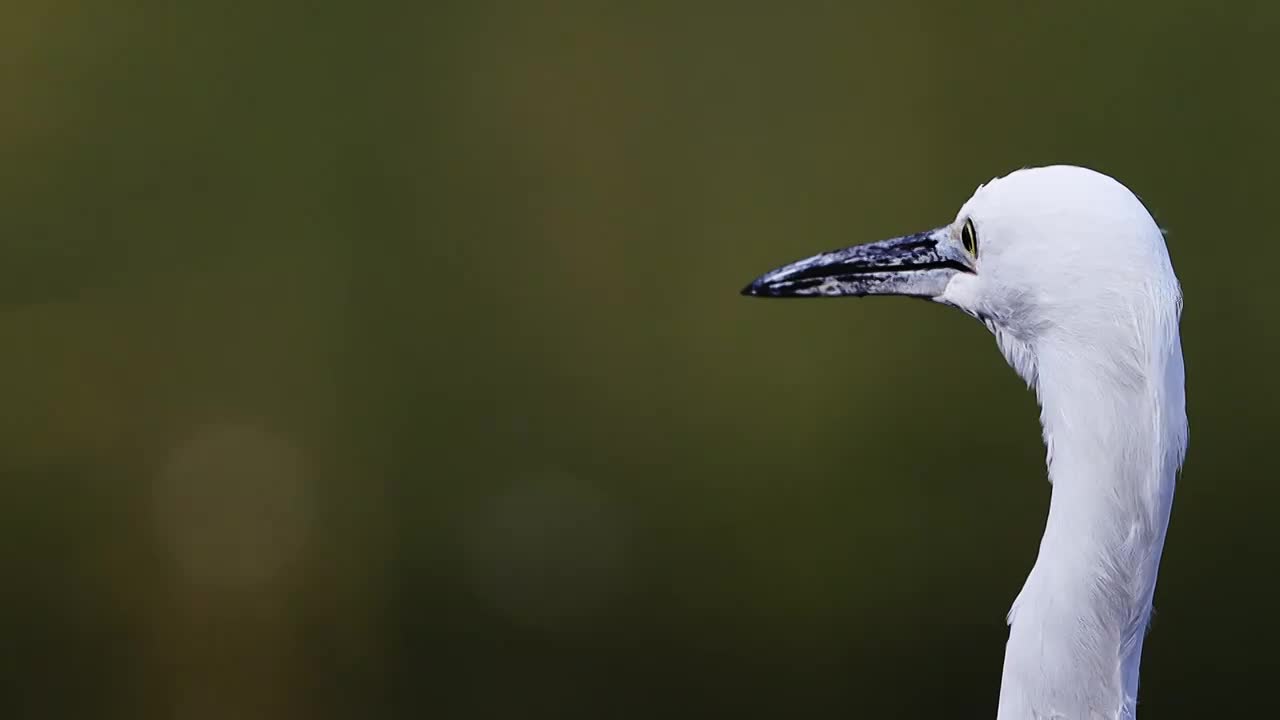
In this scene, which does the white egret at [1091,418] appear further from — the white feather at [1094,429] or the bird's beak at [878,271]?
the bird's beak at [878,271]

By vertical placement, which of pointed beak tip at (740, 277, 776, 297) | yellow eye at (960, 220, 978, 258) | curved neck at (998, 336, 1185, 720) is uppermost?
yellow eye at (960, 220, 978, 258)

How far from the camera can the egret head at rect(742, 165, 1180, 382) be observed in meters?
0.97

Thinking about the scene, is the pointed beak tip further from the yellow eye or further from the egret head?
the yellow eye

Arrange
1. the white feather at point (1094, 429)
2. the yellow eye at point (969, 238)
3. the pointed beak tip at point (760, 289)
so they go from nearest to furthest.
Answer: the white feather at point (1094, 429) < the yellow eye at point (969, 238) < the pointed beak tip at point (760, 289)

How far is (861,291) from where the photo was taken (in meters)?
1.28

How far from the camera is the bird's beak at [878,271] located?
1216 mm

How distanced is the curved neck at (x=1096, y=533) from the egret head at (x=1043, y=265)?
3 cm

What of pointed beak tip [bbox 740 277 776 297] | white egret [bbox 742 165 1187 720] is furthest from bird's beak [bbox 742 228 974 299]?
white egret [bbox 742 165 1187 720]

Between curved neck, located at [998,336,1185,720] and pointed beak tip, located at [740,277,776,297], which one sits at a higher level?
pointed beak tip, located at [740,277,776,297]

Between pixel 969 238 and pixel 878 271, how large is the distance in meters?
0.12

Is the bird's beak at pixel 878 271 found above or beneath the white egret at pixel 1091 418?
above

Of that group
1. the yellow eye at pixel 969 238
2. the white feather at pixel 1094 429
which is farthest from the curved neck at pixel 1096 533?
the yellow eye at pixel 969 238

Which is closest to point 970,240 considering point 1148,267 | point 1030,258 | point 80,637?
point 1030,258

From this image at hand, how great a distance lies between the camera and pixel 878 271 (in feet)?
4.15
